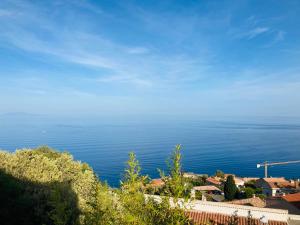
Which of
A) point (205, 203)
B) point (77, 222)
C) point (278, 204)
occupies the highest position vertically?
point (77, 222)

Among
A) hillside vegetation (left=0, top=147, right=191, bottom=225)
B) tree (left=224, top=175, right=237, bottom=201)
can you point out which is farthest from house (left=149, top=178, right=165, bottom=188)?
tree (left=224, top=175, right=237, bottom=201)

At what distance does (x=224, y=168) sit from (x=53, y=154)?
6688cm

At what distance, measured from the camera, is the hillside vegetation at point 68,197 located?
6.19m

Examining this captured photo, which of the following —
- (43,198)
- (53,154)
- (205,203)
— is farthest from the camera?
(53,154)

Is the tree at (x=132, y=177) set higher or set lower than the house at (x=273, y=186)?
higher

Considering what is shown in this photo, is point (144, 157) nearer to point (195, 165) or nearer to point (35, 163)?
point (195, 165)

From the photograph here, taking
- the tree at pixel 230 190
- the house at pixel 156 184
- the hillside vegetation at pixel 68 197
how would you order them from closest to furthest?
the hillside vegetation at pixel 68 197 < the house at pixel 156 184 < the tree at pixel 230 190

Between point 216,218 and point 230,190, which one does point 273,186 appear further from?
point 216,218

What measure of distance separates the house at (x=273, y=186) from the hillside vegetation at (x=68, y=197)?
35.5 meters

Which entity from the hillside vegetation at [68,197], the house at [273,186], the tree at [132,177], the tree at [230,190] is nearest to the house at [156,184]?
the tree at [132,177]

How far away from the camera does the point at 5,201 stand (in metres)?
12.2

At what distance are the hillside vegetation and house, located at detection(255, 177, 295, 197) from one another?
35509 mm

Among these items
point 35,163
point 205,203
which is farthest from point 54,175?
point 205,203

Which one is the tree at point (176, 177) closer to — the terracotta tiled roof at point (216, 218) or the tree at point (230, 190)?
the terracotta tiled roof at point (216, 218)
